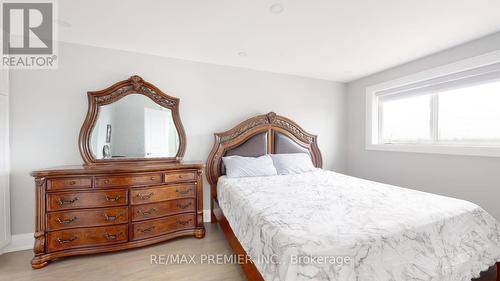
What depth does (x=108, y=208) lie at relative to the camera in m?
2.09

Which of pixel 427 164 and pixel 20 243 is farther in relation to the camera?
pixel 427 164

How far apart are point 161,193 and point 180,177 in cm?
26

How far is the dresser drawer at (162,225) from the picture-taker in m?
2.18

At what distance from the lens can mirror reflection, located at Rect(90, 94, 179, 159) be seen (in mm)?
2498

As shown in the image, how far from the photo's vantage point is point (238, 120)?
3230 mm

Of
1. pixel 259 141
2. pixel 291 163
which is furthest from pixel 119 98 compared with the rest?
pixel 291 163

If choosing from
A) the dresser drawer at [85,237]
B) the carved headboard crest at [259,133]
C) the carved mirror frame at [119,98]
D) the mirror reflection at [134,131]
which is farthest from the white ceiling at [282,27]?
the dresser drawer at [85,237]

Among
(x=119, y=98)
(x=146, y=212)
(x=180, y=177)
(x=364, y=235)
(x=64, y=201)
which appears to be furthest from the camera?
(x=119, y=98)

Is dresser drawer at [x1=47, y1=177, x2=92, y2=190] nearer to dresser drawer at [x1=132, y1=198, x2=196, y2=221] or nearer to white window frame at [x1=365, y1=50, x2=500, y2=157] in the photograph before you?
dresser drawer at [x1=132, y1=198, x2=196, y2=221]

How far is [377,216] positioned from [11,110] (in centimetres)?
365

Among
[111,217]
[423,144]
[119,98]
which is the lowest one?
[111,217]

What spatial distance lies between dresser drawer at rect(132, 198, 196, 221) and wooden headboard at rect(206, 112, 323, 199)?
1.79 ft

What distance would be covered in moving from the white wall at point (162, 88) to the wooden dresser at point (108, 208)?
0.60 metres

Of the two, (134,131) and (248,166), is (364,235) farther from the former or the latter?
(134,131)
